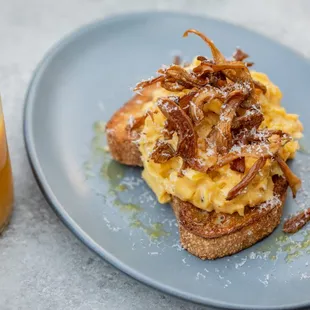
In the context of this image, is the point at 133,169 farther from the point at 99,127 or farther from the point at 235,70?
the point at 235,70

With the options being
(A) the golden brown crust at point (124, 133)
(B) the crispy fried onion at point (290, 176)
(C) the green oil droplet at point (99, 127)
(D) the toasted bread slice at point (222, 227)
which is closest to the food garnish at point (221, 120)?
(B) the crispy fried onion at point (290, 176)

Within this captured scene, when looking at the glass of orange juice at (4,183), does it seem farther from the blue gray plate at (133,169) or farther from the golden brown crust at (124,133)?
the golden brown crust at (124,133)

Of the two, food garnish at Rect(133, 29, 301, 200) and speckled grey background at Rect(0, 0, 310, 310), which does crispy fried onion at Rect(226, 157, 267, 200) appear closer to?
food garnish at Rect(133, 29, 301, 200)

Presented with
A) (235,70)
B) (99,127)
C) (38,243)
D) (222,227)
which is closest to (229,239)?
(222,227)

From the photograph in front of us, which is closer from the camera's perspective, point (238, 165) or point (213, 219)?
point (238, 165)

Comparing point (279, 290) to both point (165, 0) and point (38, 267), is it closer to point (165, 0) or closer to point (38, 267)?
point (38, 267)

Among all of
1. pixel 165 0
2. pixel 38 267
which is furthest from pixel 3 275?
pixel 165 0

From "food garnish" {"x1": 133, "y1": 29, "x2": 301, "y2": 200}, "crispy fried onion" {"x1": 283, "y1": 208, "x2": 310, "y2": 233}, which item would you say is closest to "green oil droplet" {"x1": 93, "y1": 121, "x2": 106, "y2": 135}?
→ "food garnish" {"x1": 133, "y1": 29, "x2": 301, "y2": 200}
